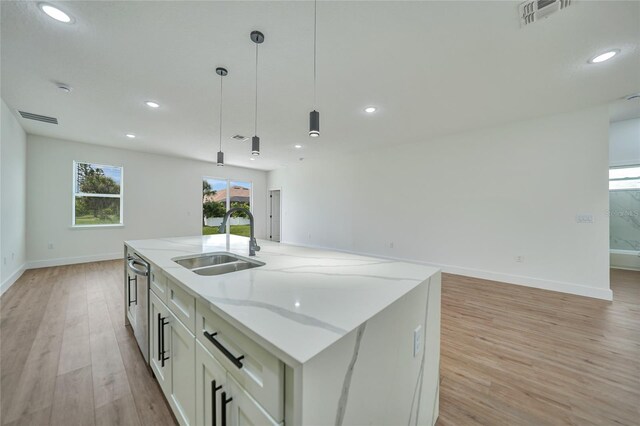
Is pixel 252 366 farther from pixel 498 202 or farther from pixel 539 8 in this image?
pixel 498 202

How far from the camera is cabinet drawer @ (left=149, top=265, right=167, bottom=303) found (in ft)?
4.63

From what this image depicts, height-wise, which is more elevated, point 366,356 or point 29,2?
point 29,2

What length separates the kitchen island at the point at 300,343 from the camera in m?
0.62

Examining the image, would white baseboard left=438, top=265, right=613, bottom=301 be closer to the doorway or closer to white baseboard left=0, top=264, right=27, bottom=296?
the doorway

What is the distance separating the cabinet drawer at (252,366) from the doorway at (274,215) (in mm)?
7647

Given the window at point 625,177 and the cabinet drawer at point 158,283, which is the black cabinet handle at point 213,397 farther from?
the window at point 625,177

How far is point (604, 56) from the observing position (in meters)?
2.20

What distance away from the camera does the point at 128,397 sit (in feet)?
5.14

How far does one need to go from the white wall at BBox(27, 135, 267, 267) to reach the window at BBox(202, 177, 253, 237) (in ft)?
0.65

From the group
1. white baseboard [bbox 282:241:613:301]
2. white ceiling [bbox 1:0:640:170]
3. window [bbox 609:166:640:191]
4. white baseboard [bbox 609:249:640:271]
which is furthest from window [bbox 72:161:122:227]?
white baseboard [bbox 609:249:640:271]

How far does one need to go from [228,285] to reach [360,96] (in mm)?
2732

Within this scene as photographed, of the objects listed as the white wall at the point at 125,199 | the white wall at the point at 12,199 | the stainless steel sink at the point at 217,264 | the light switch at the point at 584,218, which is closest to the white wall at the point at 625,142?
the light switch at the point at 584,218

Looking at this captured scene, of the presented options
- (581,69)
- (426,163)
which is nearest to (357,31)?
(581,69)

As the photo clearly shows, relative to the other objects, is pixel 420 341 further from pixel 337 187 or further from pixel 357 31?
pixel 337 187
